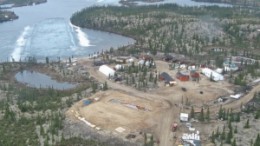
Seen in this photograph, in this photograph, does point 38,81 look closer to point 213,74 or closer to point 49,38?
point 213,74

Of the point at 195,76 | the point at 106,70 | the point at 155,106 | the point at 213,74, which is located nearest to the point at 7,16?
the point at 106,70

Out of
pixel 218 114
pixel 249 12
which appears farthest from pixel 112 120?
pixel 249 12

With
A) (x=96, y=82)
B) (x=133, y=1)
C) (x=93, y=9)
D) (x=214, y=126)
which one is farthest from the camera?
(x=133, y=1)

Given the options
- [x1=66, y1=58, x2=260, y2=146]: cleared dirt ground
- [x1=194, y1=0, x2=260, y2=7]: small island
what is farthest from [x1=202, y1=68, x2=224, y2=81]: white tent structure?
[x1=194, y1=0, x2=260, y2=7]: small island

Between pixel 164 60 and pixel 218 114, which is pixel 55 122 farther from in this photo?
pixel 164 60

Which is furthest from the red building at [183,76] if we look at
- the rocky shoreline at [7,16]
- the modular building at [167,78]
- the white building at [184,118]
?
the rocky shoreline at [7,16]

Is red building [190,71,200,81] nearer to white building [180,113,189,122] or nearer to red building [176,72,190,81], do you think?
red building [176,72,190,81]
